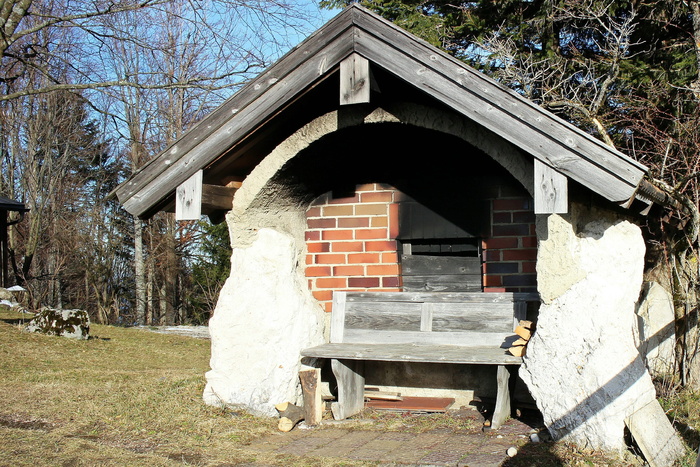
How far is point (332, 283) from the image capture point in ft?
21.2

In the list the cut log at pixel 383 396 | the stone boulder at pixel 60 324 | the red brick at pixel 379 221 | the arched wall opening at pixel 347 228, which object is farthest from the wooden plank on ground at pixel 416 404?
the stone boulder at pixel 60 324

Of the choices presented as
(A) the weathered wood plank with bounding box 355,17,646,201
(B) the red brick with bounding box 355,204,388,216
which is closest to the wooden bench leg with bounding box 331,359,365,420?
(B) the red brick with bounding box 355,204,388,216

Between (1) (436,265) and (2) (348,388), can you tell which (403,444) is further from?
(1) (436,265)

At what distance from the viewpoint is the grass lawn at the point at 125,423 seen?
459 cm

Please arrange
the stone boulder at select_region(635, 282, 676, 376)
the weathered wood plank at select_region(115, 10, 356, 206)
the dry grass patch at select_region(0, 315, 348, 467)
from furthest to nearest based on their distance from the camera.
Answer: the stone boulder at select_region(635, 282, 676, 376) < the weathered wood plank at select_region(115, 10, 356, 206) < the dry grass patch at select_region(0, 315, 348, 467)

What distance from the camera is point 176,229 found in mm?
Result: 20812

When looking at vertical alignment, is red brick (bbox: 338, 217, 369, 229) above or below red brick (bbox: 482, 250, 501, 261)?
above

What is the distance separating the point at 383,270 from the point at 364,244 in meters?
0.31

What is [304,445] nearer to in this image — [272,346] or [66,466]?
[272,346]

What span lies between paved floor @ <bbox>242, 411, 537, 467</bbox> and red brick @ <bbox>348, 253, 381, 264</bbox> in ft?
5.16

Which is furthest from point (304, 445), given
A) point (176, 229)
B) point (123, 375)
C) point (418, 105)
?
point (176, 229)

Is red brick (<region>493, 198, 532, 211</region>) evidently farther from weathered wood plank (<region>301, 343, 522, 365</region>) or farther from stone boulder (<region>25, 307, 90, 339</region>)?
stone boulder (<region>25, 307, 90, 339</region>)

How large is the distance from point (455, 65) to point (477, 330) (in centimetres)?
227

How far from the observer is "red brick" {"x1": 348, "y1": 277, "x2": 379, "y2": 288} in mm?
6355
